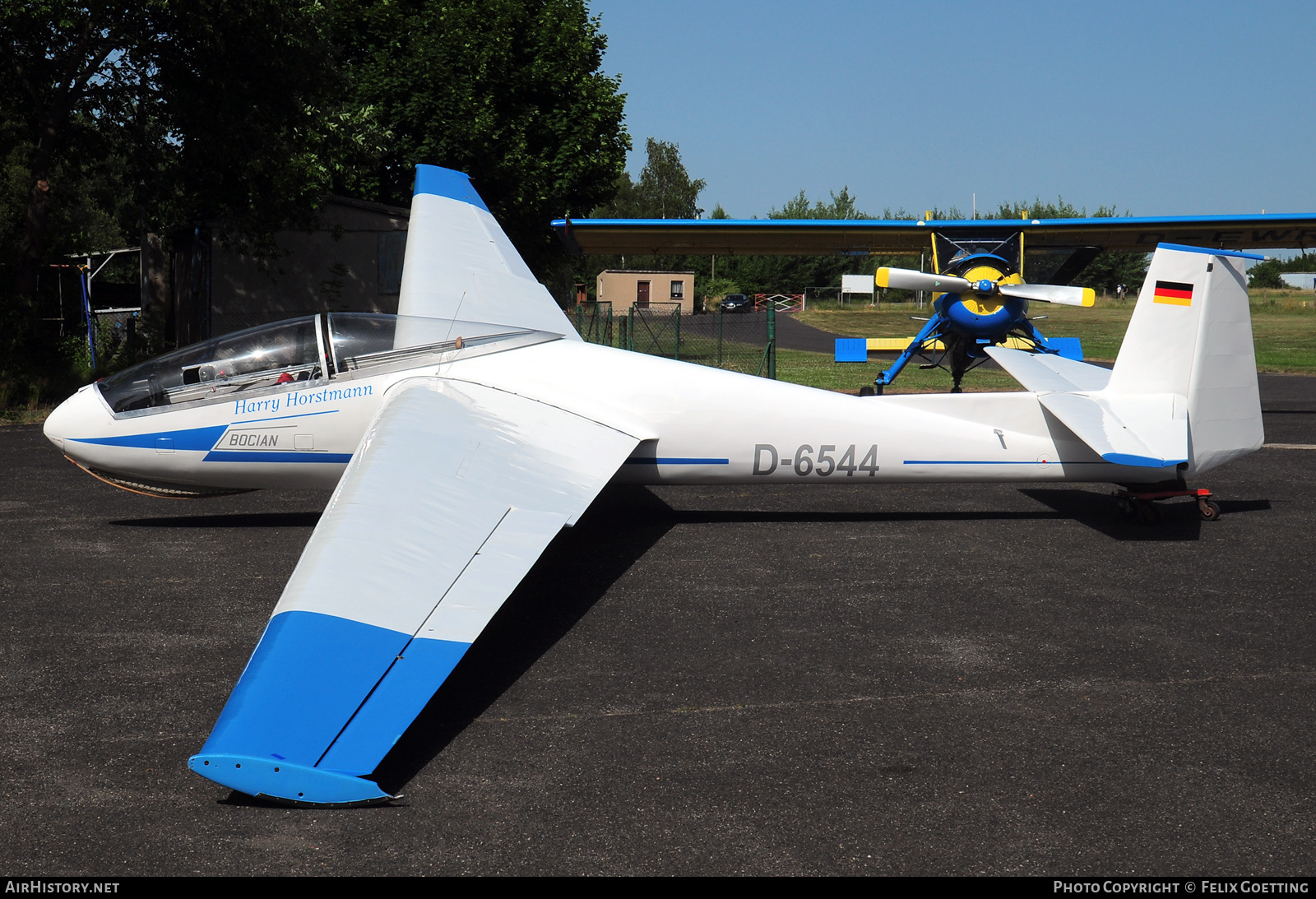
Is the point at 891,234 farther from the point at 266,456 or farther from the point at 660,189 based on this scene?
the point at 660,189

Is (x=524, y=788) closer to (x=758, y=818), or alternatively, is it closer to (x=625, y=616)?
(x=758, y=818)

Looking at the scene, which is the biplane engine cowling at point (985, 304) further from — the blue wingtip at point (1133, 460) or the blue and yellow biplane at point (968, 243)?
the blue wingtip at point (1133, 460)

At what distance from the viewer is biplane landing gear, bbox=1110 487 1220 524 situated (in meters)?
8.80

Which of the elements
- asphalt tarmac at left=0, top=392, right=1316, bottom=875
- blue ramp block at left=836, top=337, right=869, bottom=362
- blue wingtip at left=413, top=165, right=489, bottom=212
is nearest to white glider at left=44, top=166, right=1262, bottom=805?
asphalt tarmac at left=0, top=392, right=1316, bottom=875

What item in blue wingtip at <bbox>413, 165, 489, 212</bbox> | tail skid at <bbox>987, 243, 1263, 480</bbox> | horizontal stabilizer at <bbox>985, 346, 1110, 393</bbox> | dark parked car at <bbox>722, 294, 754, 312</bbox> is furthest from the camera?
dark parked car at <bbox>722, 294, 754, 312</bbox>

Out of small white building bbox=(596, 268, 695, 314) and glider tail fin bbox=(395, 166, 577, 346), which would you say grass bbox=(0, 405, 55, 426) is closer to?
glider tail fin bbox=(395, 166, 577, 346)

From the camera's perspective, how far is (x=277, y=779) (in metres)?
3.59

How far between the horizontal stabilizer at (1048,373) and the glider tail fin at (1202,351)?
22.9 inches

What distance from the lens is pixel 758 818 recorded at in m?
3.83

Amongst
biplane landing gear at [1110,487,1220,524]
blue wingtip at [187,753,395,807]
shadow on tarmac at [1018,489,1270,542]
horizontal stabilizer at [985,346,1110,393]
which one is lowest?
blue wingtip at [187,753,395,807]

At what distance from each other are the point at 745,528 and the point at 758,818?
510 centimetres

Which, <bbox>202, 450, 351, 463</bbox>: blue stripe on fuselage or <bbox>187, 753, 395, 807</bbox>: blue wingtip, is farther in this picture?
<bbox>202, 450, 351, 463</bbox>: blue stripe on fuselage

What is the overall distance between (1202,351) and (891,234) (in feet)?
29.8
